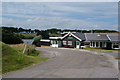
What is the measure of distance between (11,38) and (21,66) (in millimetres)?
23065

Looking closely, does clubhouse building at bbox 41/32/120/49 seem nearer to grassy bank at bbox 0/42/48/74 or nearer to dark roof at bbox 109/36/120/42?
dark roof at bbox 109/36/120/42

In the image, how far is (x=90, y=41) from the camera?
57.9 metres

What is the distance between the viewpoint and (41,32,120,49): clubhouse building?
181 feet

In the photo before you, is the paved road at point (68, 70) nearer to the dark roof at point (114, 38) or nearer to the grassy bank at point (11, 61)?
the grassy bank at point (11, 61)

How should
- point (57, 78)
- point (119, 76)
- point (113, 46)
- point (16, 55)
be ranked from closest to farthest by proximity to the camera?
point (57, 78) < point (119, 76) < point (16, 55) < point (113, 46)

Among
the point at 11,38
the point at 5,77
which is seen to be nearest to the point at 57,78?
the point at 5,77

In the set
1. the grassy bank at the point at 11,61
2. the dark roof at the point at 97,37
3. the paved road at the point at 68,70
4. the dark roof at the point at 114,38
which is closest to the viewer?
the paved road at the point at 68,70

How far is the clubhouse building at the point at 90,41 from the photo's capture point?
55.0 m

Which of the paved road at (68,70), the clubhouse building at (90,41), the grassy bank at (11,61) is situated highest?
the clubhouse building at (90,41)

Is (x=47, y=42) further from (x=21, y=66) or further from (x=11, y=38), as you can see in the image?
(x=21, y=66)

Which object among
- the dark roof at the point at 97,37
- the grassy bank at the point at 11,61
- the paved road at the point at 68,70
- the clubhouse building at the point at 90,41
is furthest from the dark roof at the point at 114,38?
Result: the grassy bank at the point at 11,61

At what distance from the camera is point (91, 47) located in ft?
188

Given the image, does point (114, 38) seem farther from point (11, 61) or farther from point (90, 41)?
point (11, 61)

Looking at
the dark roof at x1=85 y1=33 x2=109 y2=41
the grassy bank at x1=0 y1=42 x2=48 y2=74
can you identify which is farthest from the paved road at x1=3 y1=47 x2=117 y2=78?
the dark roof at x1=85 y1=33 x2=109 y2=41
